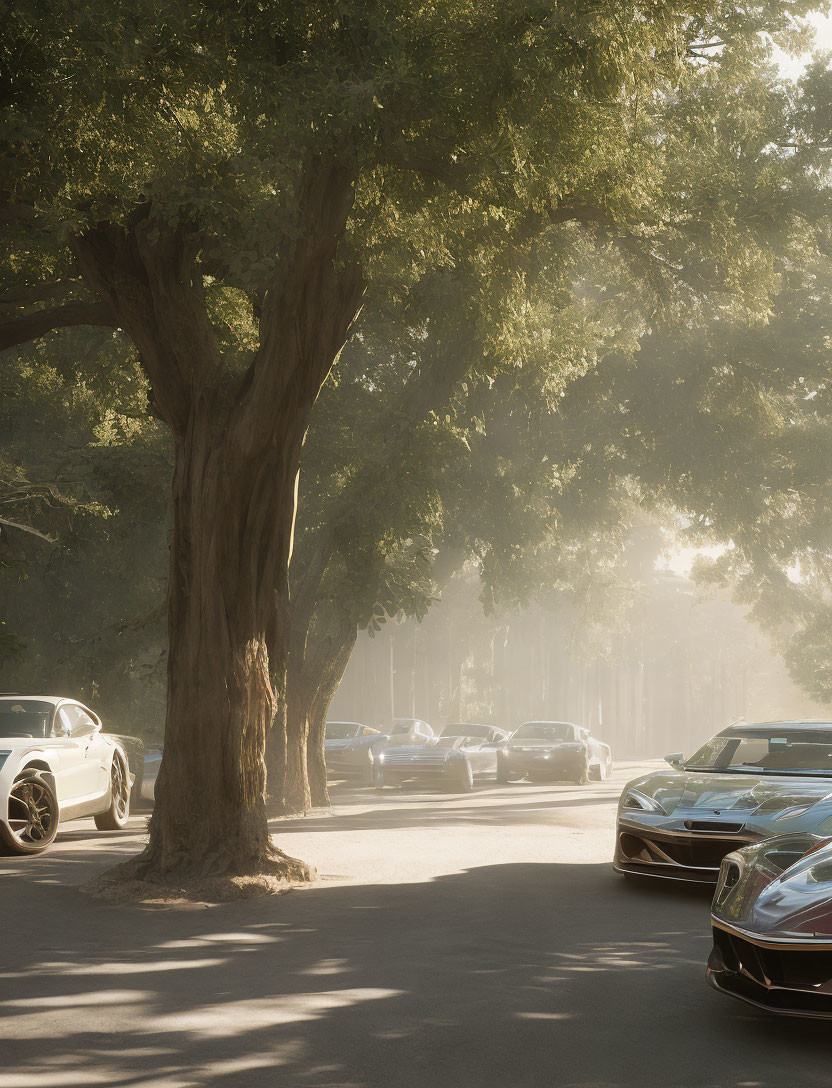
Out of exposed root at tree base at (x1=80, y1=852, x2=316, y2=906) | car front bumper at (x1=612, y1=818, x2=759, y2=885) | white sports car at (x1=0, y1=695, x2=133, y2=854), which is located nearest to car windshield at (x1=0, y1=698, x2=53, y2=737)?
white sports car at (x1=0, y1=695, x2=133, y2=854)

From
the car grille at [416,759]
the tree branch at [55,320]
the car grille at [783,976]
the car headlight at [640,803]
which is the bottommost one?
the car grille at [783,976]

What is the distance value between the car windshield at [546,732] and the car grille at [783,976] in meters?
25.3

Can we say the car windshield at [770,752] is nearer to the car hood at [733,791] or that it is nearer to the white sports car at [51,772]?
the car hood at [733,791]

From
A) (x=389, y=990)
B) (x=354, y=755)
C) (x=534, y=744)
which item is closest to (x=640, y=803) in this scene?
(x=389, y=990)

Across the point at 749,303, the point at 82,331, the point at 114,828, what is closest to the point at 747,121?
the point at 749,303

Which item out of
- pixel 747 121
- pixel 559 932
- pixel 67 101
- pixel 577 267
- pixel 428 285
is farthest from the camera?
pixel 577 267

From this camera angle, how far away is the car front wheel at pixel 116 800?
15609mm

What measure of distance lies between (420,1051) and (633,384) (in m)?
24.4

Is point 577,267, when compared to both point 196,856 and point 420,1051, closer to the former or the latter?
point 196,856

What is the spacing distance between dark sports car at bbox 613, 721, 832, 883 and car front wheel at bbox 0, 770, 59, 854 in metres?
6.25

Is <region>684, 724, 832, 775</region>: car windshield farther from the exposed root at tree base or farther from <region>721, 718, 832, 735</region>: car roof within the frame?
the exposed root at tree base

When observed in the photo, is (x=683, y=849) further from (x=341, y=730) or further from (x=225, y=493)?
(x=341, y=730)

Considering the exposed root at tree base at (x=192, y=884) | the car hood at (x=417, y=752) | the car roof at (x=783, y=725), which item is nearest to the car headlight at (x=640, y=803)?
the car roof at (x=783, y=725)

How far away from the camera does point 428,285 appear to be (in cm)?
1531
